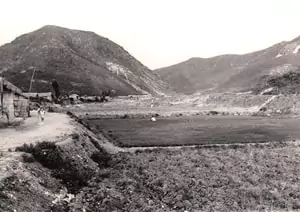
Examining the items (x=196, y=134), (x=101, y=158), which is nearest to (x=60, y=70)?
(x=196, y=134)

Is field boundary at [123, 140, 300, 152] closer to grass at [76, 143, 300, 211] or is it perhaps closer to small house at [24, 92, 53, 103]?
grass at [76, 143, 300, 211]

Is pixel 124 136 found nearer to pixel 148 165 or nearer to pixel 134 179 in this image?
pixel 148 165

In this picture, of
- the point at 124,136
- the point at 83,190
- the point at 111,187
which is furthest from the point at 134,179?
the point at 124,136

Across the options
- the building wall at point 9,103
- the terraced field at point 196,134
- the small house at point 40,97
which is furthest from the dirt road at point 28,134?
the small house at point 40,97

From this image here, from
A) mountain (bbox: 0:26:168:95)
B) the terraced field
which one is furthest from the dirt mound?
mountain (bbox: 0:26:168:95)

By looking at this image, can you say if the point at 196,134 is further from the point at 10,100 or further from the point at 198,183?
the point at 198,183

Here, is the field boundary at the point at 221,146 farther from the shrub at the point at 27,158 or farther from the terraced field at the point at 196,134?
the shrub at the point at 27,158
